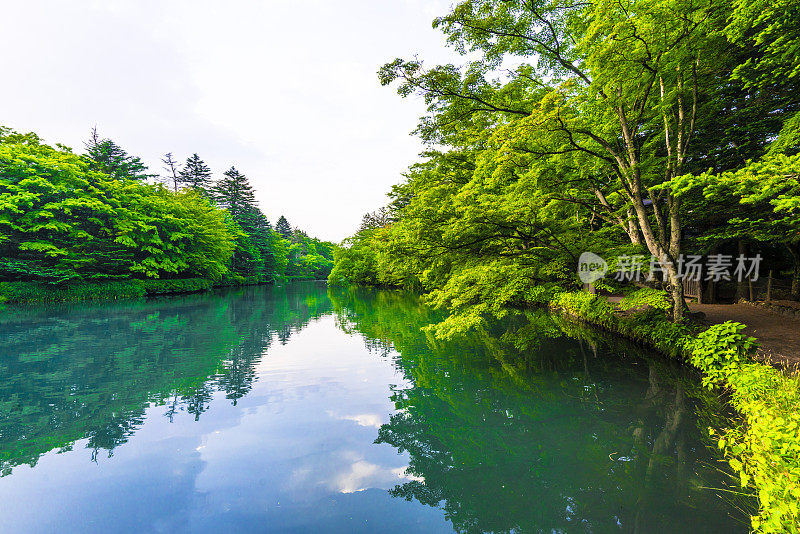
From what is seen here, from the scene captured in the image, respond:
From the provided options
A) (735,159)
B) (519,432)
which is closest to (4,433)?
(519,432)

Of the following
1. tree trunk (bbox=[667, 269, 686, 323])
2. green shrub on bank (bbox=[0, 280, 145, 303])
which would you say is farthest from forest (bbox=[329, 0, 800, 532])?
green shrub on bank (bbox=[0, 280, 145, 303])

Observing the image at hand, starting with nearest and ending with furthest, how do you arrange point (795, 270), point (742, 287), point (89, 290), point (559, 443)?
point (559, 443), point (795, 270), point (742, 287), point (89, 290)

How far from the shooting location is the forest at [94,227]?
20922 mm

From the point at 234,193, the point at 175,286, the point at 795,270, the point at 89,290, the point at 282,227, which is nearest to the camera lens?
the point at 795,270

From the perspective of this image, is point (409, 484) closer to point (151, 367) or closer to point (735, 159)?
point (151, 367)

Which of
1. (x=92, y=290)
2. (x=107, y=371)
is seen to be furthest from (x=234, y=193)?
(x=107, y=371)

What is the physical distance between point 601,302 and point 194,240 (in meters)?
34.5

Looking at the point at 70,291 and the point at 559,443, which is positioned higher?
the point at 559,443

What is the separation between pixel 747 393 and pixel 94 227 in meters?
35.9

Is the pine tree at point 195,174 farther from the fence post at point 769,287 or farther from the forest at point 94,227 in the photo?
the fence post at point 769,287

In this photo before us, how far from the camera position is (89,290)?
23156 mm

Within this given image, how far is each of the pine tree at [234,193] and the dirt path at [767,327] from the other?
1891 inches

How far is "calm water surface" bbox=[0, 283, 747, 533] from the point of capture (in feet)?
11.3

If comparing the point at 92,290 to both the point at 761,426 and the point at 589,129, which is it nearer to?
the point at 589,129
